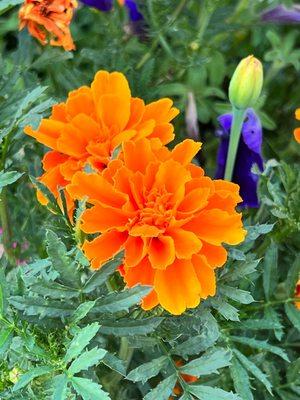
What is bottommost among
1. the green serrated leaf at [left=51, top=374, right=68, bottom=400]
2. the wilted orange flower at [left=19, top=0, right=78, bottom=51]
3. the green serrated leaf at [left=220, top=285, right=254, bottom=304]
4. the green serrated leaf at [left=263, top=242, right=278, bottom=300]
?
the green serrated leaf at [left=263, top=242, right=278, bottom=300]

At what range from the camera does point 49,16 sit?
0.75m

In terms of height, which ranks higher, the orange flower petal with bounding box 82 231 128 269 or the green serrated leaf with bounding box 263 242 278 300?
the orange flower petal with bounding box 82 231 128 269

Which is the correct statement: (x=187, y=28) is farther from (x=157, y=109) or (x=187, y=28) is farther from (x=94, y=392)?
(x=94, y=392)

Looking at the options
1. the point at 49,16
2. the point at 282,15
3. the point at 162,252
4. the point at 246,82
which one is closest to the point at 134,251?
the point at 162,252

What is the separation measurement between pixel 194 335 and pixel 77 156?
0.63ft

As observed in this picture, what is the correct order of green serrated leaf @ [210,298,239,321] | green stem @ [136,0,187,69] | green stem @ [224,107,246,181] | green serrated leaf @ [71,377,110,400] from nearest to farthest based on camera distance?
green serrated leaf @ [71,377,110,400], green serrated leaf @ [210,298,239,321], green stem @ [224,107,246,181], green stem @ [136,0,187,69]

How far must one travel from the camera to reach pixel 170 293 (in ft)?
1.77

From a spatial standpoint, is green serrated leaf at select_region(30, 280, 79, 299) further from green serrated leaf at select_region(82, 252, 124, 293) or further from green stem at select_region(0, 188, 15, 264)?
green stem at select_region(0, 188, 15, 264)

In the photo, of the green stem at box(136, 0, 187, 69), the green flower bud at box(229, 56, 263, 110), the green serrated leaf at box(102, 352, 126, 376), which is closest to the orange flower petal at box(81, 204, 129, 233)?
the green serrated leaf at box(102, 352, 126, 376)

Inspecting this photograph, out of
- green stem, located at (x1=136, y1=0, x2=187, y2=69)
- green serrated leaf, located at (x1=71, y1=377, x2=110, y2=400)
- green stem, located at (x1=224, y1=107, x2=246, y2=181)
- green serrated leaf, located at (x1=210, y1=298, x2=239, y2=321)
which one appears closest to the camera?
green serrated leaf, located at (x1=71, y1=377, x2=110, y2=400)

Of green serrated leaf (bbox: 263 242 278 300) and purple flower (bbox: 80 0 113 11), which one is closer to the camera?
green serrated leaf (bbox: 263 242 278 300)

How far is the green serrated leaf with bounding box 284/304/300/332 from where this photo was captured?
2.31 ft

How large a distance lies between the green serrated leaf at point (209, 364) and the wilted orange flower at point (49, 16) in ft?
1.22

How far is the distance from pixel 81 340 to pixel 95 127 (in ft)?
0.66
